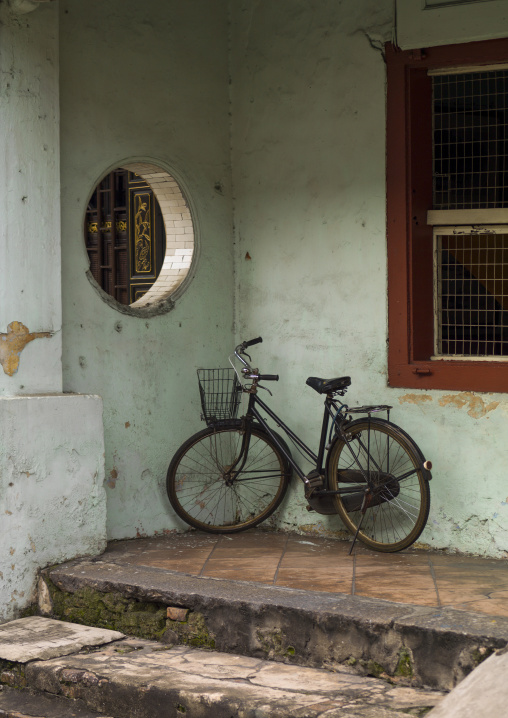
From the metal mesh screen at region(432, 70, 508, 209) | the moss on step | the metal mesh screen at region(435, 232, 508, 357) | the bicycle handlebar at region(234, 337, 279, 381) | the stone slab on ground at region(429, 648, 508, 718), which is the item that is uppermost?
the metal mesh screen at region(432, 70, 508, 209)

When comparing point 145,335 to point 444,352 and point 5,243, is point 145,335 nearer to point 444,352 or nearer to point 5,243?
point 5,243

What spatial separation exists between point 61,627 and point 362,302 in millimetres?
2820

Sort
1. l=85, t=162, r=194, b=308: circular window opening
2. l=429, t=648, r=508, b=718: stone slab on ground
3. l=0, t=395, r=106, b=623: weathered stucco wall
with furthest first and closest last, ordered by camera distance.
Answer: l=85, t=162, r=194, b=308: circular window opening → l=0, t=395, r=106, b=623: weathered stucco wall → l=429, t=648, r=508, b=718: stone slab on ground

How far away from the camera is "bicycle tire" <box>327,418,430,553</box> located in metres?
5.46

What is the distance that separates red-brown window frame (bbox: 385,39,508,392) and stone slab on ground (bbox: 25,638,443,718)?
223cm

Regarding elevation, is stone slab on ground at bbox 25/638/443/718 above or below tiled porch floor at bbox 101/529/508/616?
below

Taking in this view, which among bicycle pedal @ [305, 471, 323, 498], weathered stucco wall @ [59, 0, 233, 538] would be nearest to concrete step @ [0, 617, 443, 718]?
weathered stucco wall @ [59, 0, 233, 538]

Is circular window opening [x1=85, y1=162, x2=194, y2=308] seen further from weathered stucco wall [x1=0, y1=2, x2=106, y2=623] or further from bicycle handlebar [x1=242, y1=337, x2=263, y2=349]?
weathered stucco wall [x1=0, y1=2, x2=106, y2=623]

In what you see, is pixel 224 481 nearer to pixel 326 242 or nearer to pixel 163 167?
pixel 326 242

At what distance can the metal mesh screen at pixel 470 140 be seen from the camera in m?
5.64

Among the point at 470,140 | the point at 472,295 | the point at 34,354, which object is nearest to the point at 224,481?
the point at 34,354

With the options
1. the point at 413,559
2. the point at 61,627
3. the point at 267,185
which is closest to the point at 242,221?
the point at 267,185

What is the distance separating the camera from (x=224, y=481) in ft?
20.4

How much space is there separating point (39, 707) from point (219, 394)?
2.64 m
